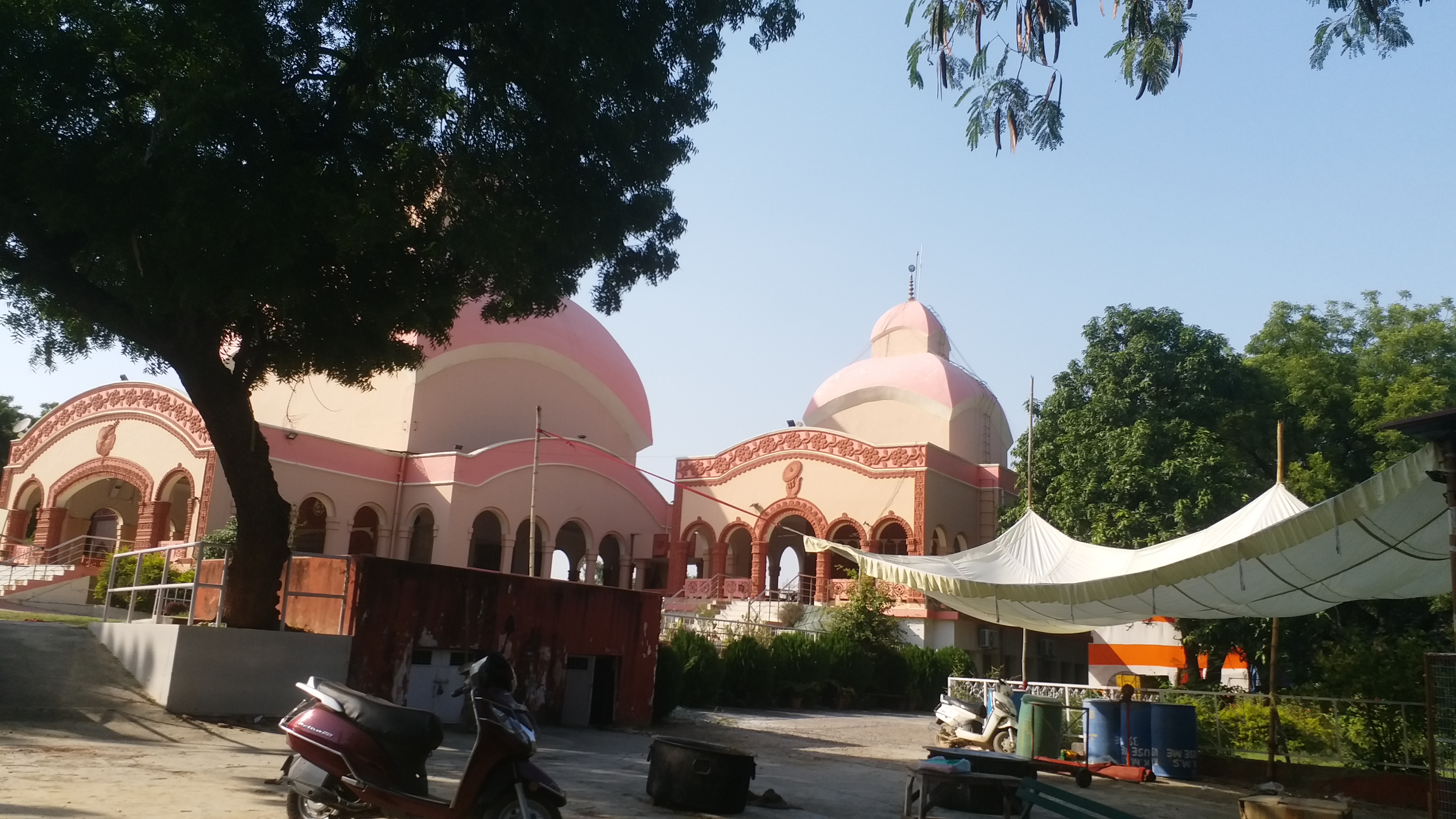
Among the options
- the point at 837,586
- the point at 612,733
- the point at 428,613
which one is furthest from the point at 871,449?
the point at 428,613

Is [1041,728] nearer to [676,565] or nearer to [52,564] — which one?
[676,565]

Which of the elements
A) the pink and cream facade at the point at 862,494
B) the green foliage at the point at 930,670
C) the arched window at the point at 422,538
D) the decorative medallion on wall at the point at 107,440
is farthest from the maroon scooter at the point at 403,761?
the pink and cream facade at the point at 862,494

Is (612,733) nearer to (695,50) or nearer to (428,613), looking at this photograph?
(428,613)

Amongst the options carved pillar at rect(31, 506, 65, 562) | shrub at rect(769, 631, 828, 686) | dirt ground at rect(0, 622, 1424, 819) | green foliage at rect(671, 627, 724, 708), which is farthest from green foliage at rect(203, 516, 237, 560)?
shrub at rect(769, 631, 828, 686)

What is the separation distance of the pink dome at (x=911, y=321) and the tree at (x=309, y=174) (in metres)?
25.2

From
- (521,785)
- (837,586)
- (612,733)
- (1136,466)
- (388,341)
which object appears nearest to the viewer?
(521,785)

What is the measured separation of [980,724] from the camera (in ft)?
43.4

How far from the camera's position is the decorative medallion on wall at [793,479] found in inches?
1110

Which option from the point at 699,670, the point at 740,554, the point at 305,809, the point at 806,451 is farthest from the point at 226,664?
the point at 740,554

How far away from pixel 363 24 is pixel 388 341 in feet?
9.60

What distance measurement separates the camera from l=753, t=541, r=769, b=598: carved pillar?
27359 millimetres

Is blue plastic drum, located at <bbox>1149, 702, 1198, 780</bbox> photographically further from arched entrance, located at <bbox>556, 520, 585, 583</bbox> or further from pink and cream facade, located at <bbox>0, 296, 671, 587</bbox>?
arched entrance, located at <bbox>556, 520, 585, 583</bbox>

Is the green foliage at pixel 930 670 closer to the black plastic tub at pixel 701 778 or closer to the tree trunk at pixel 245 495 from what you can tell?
the tree trunk at pixel 245 495

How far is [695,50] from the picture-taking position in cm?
1034
